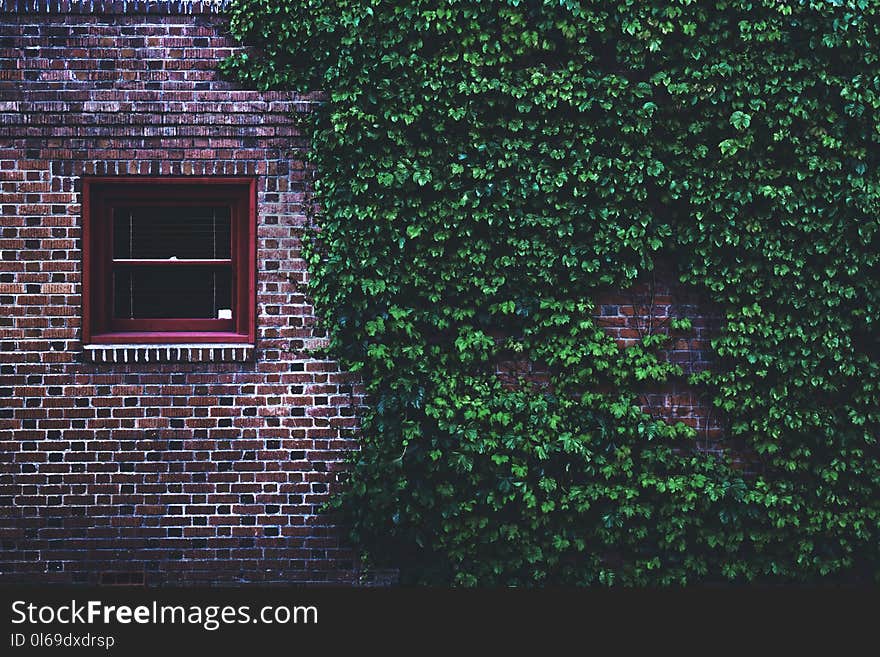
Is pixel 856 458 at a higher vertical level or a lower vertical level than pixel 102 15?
lower

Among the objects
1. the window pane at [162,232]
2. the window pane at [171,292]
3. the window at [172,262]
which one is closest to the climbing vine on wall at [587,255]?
the window at [172,262]

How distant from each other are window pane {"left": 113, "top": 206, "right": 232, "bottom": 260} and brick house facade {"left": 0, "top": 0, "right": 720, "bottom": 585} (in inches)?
10.5

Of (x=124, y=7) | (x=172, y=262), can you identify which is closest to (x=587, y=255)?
(x=172, y=262)

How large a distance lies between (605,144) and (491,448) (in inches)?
89.9

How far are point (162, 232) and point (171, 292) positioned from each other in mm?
446

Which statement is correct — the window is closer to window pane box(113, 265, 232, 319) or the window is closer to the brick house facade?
window pane box(113, 265, 232, 319)

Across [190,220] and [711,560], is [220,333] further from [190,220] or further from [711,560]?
[711,560]

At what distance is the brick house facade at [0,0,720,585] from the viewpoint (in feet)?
18.5

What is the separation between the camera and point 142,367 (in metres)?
5.67

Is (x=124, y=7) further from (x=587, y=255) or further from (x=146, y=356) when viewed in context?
(x=587, y=255)

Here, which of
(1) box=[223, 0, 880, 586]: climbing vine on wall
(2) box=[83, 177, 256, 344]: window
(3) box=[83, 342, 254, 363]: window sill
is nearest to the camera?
(1) box=[223, 0, 880, 586]: climbing vine on wall

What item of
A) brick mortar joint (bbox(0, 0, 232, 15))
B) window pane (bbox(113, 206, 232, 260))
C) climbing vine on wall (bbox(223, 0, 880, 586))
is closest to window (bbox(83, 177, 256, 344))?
window pane (bbox(113, 206, 232, 260))

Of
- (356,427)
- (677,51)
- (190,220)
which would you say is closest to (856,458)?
(677,51)

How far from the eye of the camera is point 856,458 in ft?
18.3
